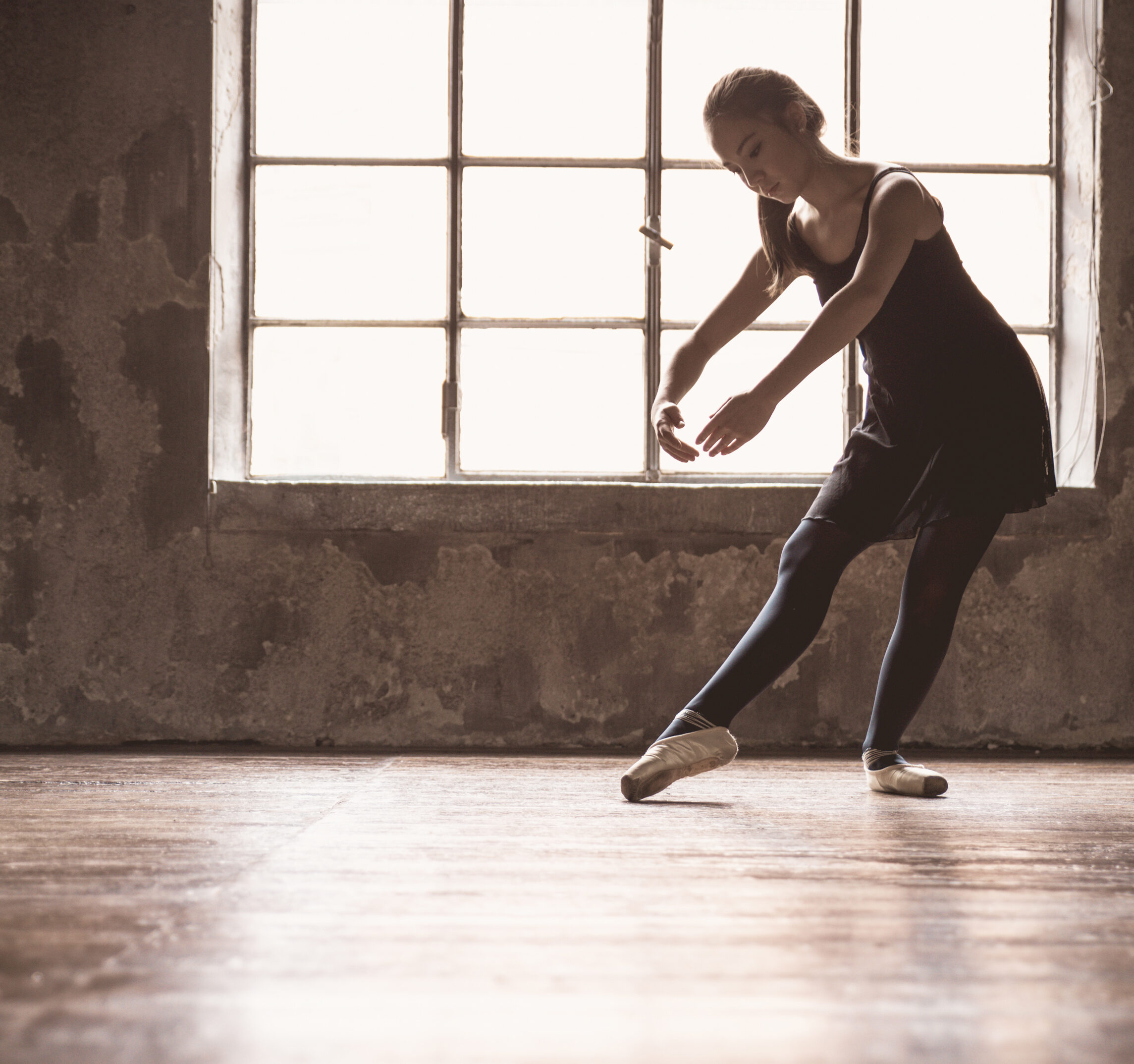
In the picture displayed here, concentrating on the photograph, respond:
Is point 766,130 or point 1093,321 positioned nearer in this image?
point 766,130

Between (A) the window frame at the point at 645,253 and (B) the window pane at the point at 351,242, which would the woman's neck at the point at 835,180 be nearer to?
(A) the window frame at the point at 645,253

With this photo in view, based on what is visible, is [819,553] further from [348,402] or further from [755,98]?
[348,402]

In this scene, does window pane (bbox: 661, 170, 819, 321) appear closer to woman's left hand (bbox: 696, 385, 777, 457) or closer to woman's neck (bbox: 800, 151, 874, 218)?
woman's neck (bbox: 800, 151, 874, 218)

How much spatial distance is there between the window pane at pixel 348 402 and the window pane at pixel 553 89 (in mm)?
573

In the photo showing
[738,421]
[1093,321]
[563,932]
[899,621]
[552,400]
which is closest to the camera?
[563,932]

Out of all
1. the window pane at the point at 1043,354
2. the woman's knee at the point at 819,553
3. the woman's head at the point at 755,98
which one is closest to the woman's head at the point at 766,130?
the woman's head at the point at 755,98

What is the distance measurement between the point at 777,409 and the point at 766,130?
1135mm

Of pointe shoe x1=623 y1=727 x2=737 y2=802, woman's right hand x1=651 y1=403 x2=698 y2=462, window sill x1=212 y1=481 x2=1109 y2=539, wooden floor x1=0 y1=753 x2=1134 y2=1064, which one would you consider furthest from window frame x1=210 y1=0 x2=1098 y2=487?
wooden floor x1=0 y1=753 x2=1134 y2=1064

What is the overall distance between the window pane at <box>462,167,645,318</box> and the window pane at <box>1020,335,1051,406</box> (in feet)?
3.43

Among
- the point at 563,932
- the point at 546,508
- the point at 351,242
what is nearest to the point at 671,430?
the point at 546,508

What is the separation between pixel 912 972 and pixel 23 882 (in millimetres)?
814

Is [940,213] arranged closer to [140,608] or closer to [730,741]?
[730,741]

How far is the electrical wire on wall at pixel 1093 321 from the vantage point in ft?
8.37

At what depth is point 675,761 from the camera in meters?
1.54
